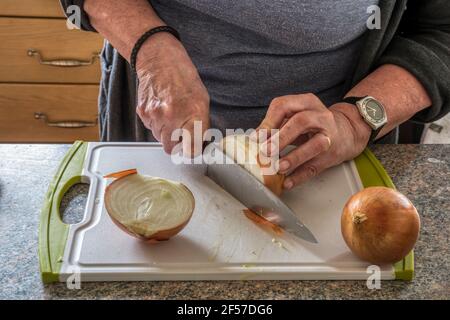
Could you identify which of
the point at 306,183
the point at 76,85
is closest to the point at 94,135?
the point at 76,85

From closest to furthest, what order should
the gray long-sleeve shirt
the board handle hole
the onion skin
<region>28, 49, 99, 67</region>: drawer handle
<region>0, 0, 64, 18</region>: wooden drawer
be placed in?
1. the onion skin
2. the board handle hole
3. the gray long-sleeve shirt
4. <region>0, 0, 64, 18</region>: wooden drawer
5. <region>28, 49, 99, 67</region>: drawer handle

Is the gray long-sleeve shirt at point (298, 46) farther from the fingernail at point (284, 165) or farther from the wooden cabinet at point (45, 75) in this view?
the wooden cabinet at point (45, 75)

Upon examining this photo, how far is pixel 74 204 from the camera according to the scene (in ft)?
2.99

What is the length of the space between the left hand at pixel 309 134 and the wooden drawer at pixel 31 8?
4.35 feet

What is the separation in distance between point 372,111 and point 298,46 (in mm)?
170

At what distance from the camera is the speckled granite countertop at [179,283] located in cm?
76

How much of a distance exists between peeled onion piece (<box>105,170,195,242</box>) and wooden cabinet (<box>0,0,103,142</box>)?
4.34 feet

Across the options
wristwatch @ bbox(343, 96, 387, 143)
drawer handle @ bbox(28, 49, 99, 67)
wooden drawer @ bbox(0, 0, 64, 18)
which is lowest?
drawer handle @ bbox(28, 49, 99, 67)

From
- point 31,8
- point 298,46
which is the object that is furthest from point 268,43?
point 31,8

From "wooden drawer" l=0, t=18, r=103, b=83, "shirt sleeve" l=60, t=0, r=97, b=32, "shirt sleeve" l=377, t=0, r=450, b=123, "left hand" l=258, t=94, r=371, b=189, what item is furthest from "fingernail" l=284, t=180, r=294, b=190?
"wooden drawer" l=0, t=18, r=103, b=83

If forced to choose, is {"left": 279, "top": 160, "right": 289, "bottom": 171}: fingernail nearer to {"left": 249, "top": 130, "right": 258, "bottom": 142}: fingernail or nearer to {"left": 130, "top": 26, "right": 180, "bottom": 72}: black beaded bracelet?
{"left": 249, "top": 130, "right": 258, "bottom": 142}: fingernail

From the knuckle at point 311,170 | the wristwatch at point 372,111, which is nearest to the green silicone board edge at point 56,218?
the knuckle at point 311,170

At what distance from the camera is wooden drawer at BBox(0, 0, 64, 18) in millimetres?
1985

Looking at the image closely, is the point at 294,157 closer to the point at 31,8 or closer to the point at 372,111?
the point at 372,111
